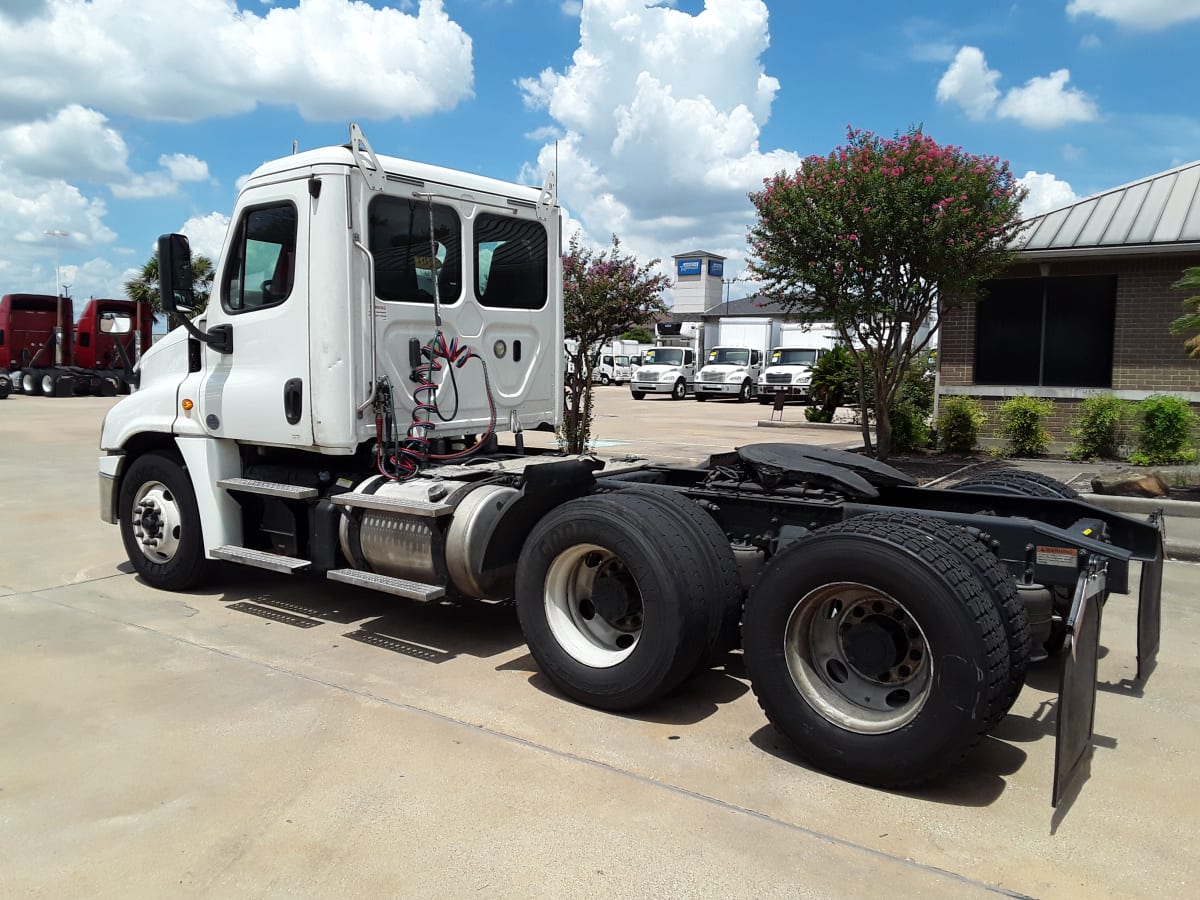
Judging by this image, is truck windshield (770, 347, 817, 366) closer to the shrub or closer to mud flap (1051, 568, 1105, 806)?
the shrub

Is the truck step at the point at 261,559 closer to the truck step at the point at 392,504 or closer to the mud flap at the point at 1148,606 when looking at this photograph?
the truck step at the point at 392,504

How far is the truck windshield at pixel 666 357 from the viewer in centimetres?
3753

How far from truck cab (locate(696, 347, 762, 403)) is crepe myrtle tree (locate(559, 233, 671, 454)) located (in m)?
22.6

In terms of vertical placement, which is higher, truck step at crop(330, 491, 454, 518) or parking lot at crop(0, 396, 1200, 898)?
truck step at crop(330, 491, 454, 518)

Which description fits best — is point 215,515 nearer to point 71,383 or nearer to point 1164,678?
point 1164,678

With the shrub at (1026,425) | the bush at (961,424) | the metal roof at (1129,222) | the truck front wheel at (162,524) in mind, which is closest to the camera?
the truck front wheel at (162,524)

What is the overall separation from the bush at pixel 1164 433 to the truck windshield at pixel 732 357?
22841 millimetres

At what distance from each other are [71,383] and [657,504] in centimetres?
3079

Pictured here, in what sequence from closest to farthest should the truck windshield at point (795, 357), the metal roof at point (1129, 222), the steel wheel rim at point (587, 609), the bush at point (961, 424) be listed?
the steel wheel rim at point (587, 609)
the metal roof at point (1129, 222)
the bush at point (961, 424)
the truck windshield at point (795, 357)

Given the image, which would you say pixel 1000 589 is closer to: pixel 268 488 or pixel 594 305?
pixel 268 488

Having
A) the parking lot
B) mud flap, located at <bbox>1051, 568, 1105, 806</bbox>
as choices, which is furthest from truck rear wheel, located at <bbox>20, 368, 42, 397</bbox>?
mud flap, located at <bbox>1051, 568, 1105, 806</bbox>

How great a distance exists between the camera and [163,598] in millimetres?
6660

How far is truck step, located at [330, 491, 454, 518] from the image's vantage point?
17.3ft

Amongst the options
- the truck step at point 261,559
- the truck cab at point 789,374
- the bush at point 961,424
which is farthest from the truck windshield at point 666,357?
the truck step at point 261,559
